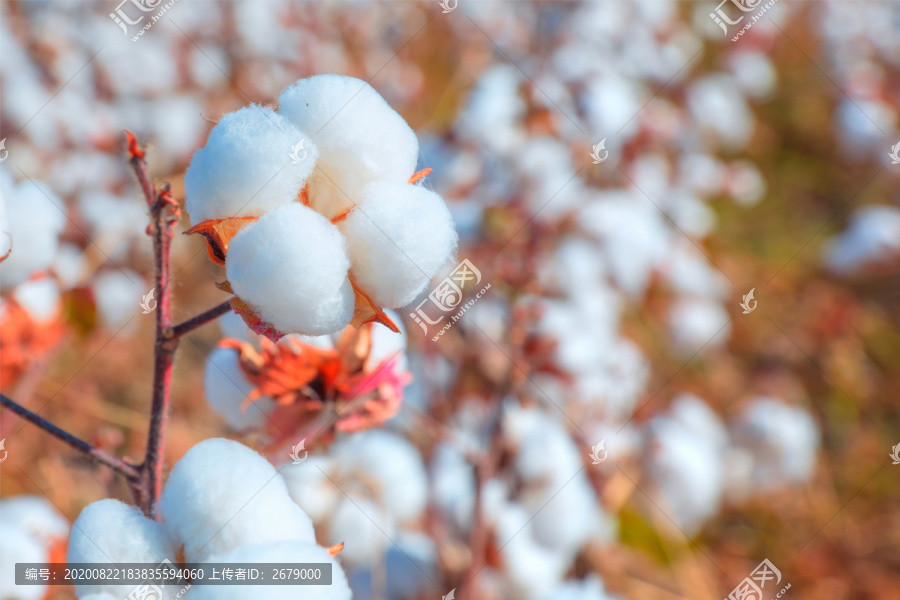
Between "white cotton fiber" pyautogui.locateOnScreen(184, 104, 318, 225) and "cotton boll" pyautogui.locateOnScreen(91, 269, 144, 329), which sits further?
"cotton boll" pyautogui.locateOnScreen(91, 269, 144, 329)

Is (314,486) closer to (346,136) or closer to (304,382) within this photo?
(304,382)

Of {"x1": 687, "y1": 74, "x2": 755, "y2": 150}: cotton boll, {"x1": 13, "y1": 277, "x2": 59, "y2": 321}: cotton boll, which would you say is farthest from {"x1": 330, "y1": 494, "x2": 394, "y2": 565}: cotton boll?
{"x1": 687, "y1": 74, "x2": 755, "y2": 150}: cotton boll

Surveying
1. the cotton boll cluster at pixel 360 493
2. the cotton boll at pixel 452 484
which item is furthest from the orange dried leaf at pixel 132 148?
the cotton boll at pixel 452 484

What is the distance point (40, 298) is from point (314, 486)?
469 mm

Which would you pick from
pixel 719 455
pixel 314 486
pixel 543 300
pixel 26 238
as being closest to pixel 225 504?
pixel 26 238

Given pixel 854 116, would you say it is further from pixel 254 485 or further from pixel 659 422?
pixel 254 485

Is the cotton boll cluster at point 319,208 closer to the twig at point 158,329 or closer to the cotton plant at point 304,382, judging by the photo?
the twig at point 158,329

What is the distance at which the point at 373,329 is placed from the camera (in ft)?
2.26

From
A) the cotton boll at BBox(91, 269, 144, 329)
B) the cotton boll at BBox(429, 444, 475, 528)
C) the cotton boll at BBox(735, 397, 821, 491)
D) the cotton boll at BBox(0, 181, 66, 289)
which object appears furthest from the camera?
the cotton boll at BBox(735, 397, 821, 491)

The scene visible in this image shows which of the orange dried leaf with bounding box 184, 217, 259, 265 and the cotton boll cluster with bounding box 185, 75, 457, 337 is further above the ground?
the cotton boll cluster with bounding box 185, 75, 457, 337

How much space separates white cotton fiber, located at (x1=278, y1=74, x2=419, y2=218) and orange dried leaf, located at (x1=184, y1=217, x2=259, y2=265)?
5 centimetres

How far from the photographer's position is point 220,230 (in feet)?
1.30

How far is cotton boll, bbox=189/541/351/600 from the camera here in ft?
1.12

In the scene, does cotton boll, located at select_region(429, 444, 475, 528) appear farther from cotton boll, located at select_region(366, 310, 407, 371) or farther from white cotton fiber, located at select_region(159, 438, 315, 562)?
white cotton fiber, located at select_region(159, 438, 315, 562)
